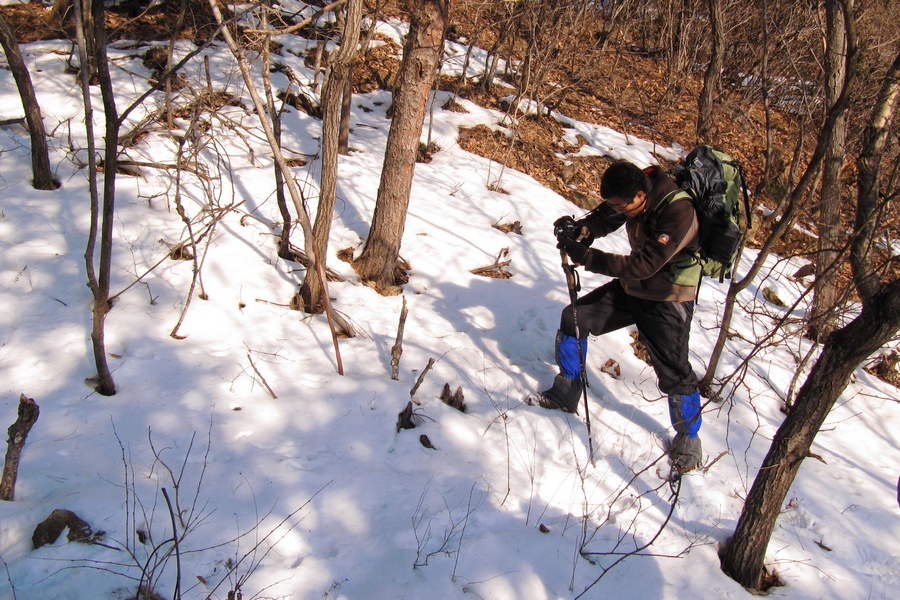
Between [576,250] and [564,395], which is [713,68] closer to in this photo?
[576,250]

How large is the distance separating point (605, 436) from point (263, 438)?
237cm

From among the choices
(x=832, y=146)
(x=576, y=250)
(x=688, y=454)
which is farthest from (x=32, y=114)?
(x=832, y=146)

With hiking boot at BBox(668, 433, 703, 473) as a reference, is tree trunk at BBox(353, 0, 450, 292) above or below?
above

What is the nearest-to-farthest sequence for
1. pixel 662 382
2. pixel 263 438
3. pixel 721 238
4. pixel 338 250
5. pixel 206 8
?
pixel 263 438
pixel 721 238
pixel 662 382
pixel 338 250
pixel 206 8

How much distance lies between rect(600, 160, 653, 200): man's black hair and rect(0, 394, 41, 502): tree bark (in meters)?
3.23

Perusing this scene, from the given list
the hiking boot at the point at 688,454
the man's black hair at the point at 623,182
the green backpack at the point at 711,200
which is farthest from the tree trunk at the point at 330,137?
the hiking boot at the point at 688,454

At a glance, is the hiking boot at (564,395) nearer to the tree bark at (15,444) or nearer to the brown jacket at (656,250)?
the brown jacket at (656,250)

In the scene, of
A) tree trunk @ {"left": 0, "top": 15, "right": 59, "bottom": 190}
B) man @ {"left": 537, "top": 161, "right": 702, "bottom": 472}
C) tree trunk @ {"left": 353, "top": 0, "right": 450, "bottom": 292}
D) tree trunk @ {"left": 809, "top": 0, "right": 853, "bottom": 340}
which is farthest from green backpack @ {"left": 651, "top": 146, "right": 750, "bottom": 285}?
tree trunk @ {"left": 0, "top": 15, "right": 59, "bottom": 190}

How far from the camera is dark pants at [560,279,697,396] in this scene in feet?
12.2

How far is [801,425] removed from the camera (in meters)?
2.72

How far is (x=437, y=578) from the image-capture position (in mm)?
2523

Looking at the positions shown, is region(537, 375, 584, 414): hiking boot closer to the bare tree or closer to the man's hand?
the man's hand

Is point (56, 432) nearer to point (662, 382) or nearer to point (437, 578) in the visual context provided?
point (437, 578)

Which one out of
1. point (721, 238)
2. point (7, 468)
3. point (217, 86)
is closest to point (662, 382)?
point (721, 238)
